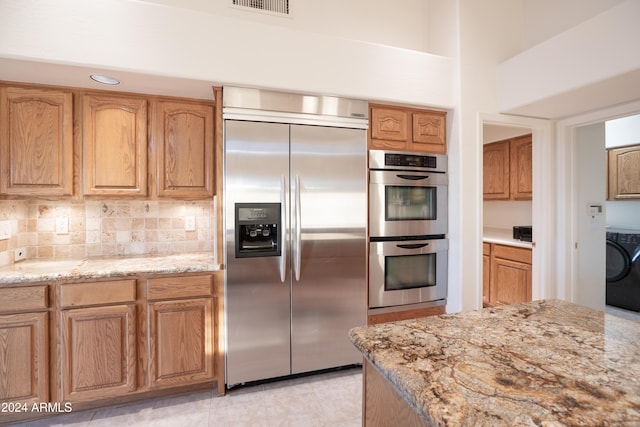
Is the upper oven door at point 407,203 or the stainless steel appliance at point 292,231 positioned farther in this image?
the upper oven door at point 407,203

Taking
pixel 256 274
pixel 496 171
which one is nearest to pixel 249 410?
pixel 256 274

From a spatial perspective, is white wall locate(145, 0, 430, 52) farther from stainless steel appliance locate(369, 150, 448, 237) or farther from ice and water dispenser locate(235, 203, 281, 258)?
ice and water dispenser locate(235, 203, 281, 258)

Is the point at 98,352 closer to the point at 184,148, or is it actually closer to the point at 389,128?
the point at 184,148

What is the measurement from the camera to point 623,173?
414 centimetres

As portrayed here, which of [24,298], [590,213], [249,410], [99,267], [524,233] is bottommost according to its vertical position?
[249,410]

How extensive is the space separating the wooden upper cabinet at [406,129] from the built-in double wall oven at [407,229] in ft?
0.26

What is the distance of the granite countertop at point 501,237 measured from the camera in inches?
129

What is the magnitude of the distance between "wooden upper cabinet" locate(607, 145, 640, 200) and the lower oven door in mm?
3334

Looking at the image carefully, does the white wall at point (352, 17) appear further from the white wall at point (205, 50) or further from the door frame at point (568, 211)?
the door frame at point (568, 211)

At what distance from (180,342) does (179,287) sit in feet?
1.23

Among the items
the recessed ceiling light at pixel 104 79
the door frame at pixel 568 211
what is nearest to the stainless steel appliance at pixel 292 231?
the recessed ceiling light at pixel 104 79

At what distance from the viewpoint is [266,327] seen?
2.19 meters

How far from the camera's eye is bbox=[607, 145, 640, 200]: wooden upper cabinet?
4012mm

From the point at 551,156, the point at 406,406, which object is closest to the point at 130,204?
the point at 406,406
